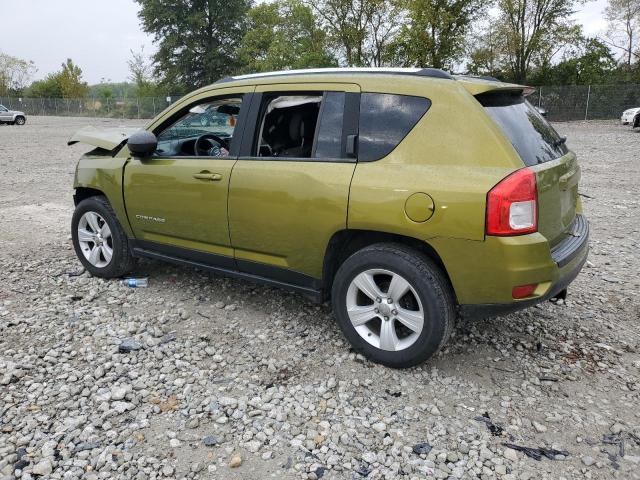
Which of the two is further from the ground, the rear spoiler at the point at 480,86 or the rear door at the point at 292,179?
the rear spoiler at the point at 480,86

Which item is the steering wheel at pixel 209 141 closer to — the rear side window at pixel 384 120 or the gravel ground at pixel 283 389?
the gravel ground at pixel 283 389

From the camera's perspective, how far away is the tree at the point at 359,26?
35.4m

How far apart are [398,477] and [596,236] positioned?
495 cm

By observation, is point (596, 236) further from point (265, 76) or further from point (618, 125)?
point (618, 125)

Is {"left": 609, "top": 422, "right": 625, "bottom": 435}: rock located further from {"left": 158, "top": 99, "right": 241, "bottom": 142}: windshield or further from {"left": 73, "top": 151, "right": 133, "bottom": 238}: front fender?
{"left": 73, "top": 151, "right": 133, "bottom": 238}: front fender

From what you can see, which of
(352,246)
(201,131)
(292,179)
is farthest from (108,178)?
(352,246)

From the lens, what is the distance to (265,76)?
12.6ft

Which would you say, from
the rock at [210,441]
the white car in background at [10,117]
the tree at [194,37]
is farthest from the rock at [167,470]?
the tree at [194,37]

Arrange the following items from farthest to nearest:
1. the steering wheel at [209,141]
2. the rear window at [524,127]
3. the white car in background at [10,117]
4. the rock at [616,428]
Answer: the white car in background at [10,117], the steering wheel at [209,141], the rear window at [524,127], the rock at [616,428]

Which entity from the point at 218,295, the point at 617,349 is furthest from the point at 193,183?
the point at 617,349

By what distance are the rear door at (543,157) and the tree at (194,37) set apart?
175 feet

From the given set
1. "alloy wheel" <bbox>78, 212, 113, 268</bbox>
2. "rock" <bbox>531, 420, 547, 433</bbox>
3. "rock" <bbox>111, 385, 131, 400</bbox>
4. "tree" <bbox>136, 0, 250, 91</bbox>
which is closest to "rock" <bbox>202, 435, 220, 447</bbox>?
"rock" <bbox>111, 385, 131, 400</bbox>

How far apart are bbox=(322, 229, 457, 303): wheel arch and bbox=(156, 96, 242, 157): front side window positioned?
1.38 meters

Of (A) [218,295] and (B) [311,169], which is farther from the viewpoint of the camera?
(A) [218,295]
